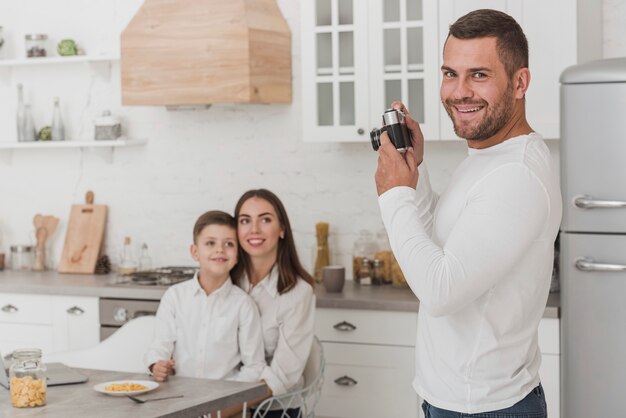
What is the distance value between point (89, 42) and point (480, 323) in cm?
372

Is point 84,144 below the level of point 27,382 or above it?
above

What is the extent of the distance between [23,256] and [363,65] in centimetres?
217

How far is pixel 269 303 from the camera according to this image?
364 cm

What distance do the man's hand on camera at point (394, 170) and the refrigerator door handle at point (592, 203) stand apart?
178 centimetres

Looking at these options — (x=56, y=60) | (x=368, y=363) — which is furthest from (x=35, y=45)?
(x=368, y=363)

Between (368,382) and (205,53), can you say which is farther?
(205,53)

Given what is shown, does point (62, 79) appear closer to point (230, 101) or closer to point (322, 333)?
point (230, 101)

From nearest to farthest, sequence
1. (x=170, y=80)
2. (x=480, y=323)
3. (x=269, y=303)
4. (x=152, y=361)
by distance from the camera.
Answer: (x=480, y=323), (x=152, y=361), (x=269, y=303), (x=170, y=80)

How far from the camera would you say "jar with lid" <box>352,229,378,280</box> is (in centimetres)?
463

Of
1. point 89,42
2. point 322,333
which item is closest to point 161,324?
point 322,333

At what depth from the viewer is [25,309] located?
4.77m

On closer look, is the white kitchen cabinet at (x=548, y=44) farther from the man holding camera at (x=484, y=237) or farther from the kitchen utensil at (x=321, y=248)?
the man holding camera at (x=484, y=237)

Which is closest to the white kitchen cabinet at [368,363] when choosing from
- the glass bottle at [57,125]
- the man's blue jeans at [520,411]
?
the glass bottle at [57,125]

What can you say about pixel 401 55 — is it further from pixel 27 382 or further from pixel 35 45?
pixel 27 382
